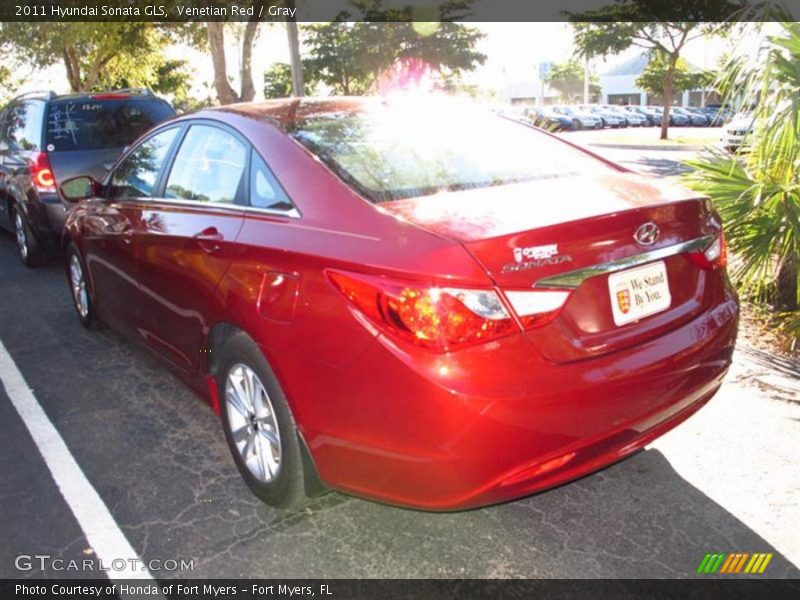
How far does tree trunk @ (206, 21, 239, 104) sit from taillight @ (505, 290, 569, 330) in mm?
18131

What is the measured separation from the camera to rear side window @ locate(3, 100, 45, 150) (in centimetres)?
737

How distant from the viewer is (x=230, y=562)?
2.75m

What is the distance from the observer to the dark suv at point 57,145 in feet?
23.7

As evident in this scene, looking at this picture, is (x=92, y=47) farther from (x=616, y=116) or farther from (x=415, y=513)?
(x=616, y=116)

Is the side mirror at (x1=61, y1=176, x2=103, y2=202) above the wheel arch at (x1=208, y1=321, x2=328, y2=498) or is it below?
above

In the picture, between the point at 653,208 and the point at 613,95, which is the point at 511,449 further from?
the point at 613,95

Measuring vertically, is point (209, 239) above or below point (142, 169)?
below

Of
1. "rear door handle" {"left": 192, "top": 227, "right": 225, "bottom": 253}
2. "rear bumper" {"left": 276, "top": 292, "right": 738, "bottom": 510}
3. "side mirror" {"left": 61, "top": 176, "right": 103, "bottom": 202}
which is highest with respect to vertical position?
"side mirror" {"left": 61, "top": 176, "right": 103, "bottom": 202}

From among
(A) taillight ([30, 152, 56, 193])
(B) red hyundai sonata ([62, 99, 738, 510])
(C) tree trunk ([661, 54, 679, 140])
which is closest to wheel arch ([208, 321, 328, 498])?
(B) red hyundai sonata ([62, 99, 738, 510])

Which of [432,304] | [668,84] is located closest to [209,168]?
[432,304]

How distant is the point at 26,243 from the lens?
7.73 m

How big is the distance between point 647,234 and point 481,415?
2.99 feet

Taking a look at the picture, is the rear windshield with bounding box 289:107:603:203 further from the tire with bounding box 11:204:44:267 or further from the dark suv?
the tire with bounding box 11:204:44:267

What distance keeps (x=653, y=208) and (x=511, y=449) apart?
1.04 m
